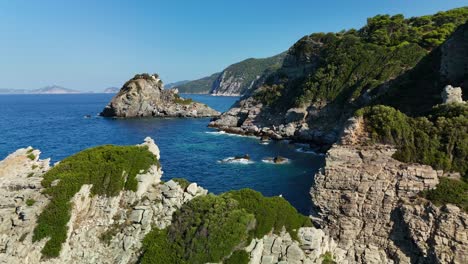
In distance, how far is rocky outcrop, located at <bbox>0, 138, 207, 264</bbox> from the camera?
61.0 ft

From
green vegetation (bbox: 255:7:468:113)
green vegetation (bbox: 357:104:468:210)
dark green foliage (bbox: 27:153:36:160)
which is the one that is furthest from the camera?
green vegetation (bbox: 255:7:468:113)

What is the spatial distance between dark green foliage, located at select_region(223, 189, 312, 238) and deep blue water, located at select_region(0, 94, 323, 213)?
17.7 meters

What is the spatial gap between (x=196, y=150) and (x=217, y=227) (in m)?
54.3

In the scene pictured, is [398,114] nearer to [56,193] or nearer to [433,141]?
[433,141]

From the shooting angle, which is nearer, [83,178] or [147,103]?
[83,178]

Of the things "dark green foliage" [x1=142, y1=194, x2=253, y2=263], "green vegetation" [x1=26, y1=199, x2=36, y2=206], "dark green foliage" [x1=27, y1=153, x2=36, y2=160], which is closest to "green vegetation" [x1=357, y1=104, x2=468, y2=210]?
"dark green foliage" [x1=142, y1=194, x2=253, y2=263]

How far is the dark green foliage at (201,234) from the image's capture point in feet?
60.5

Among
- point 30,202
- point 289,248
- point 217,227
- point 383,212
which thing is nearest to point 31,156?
point 30,202

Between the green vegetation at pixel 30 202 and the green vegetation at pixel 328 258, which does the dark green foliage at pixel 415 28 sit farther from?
the green vegetation at pixel 30 202

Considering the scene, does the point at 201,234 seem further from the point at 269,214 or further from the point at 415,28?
the point at 415,28

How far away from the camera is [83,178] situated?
69.0ft

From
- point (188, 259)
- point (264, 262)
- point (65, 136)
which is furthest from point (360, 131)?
point (65, 136)

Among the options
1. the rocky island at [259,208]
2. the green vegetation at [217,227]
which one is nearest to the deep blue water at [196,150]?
the rocky island at [259,208]

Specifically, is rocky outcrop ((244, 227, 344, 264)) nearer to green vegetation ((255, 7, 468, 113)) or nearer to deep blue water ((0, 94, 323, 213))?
deep blue water ((0, 94, 323, 213))
